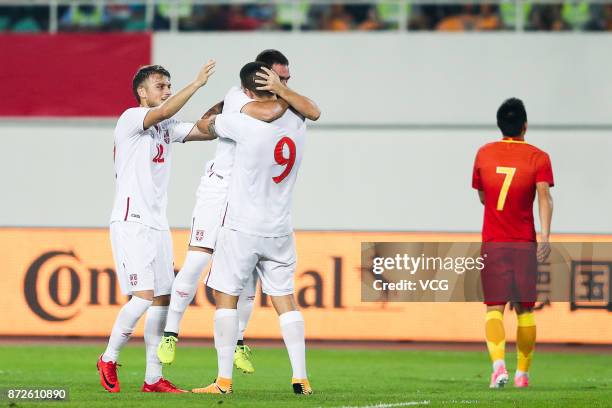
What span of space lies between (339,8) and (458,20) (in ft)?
5.55

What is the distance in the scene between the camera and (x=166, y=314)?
848 centimetres

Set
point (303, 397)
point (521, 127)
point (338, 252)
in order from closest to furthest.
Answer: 1. point (303, 397)
2. point (521, 127)
3. point (338, 252)

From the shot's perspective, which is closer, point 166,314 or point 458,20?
point 166,314

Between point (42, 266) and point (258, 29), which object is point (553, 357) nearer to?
point (42, 266)

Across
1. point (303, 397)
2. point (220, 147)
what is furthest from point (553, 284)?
point (303, 397)

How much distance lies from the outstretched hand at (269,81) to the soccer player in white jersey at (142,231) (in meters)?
0.72

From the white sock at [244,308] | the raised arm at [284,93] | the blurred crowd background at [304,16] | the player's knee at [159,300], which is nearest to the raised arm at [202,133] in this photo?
the raised arm at [284,93]

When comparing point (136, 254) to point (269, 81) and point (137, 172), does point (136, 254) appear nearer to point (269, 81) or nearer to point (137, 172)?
point (137, 172)

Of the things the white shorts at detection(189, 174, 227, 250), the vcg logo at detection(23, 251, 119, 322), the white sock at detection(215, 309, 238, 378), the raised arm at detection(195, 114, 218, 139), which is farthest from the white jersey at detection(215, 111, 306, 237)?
the vcg logo at detection(23, 251, 119, 322)

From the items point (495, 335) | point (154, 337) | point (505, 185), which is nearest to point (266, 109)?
point (154, 337)

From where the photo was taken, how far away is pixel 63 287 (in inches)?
567

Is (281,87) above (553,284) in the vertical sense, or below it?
above

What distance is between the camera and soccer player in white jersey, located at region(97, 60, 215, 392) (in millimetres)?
8211

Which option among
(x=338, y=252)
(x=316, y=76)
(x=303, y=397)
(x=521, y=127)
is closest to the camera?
(x=303, y=397)
